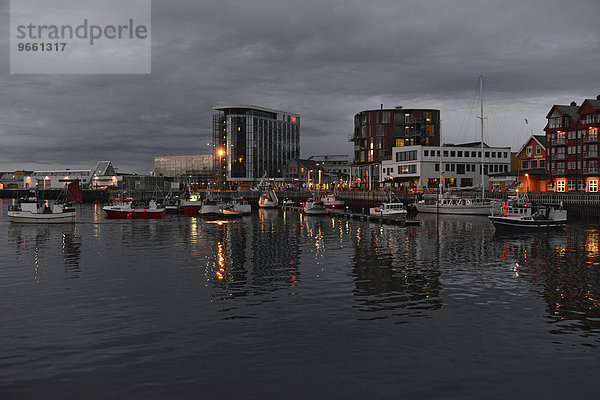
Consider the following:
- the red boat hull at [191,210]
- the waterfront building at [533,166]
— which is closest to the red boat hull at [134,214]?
the red boat hull at [191,210]

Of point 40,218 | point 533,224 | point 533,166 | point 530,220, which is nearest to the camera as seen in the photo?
point 530,220

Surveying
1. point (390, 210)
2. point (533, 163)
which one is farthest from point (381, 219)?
point (533, 163)

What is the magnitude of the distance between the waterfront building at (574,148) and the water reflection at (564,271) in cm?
4644

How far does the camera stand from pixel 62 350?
56.0 feet

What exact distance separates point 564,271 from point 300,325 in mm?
22419

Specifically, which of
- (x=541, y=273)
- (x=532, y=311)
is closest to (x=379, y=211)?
(x=541, y=273)

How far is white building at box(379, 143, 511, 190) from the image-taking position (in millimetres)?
131875

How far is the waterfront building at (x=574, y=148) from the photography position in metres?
98.1

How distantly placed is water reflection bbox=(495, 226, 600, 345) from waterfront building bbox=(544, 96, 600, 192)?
46.4 metres

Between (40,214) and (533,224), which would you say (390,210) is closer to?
(533,224)

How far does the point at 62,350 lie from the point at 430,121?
150 meters

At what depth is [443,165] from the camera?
437 feet

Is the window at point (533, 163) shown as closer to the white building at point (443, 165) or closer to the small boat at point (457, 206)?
the white building at point (443, 165)

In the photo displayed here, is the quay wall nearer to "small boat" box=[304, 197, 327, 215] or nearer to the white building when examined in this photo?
the white building
